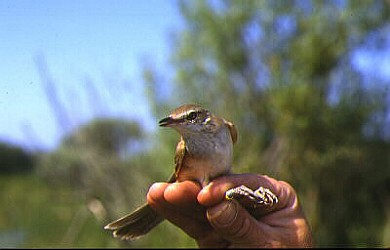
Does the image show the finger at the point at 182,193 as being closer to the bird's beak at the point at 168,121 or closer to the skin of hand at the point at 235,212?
the skin of hand at the point at 235,212

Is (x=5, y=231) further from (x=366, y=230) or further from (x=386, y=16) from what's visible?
(x=386, y=16)

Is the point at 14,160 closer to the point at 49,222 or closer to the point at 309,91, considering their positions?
the point at 49,222

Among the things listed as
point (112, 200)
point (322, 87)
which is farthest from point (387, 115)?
point (112, 200)

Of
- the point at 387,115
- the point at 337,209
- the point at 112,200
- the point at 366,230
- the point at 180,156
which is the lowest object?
the point at 366,230

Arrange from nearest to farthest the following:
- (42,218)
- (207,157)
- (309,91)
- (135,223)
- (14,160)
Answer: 1. (207,157)
2. (135,223)
3. (14,160)
4. (42,218)
5. (309,91)

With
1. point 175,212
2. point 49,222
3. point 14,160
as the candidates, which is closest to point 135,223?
point 175,212

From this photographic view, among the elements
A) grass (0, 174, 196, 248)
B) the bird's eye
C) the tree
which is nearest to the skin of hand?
the bird's eye
